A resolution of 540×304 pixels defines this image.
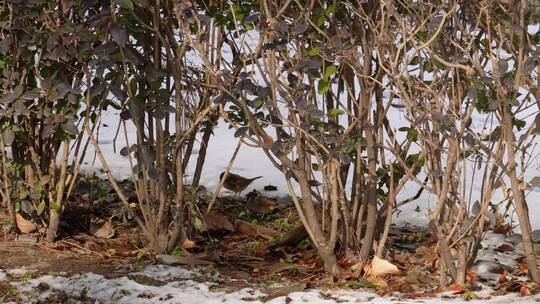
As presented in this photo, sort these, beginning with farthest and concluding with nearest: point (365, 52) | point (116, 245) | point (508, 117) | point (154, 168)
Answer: point (116, 245) < point (154, 168) < point (365, 52) < point (508, 117)

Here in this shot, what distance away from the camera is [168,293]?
3.47 meters

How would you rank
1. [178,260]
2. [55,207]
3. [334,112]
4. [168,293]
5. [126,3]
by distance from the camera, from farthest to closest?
[55,207] → [178,260] → [334,112] → [168,293] → [126,3]

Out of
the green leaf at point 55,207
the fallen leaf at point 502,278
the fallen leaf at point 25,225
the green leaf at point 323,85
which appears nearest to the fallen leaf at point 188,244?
the green leaf at point 55,207

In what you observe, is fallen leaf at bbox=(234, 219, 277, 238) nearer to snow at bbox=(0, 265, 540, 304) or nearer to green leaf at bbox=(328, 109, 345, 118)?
snow at bbox=(0, 265, 540, 304)

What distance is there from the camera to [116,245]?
4.16 metres

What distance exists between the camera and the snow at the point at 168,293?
337 centimetres

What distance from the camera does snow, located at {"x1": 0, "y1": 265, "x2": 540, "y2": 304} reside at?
3.37 metres

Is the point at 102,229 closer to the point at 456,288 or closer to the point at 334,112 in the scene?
the point at 334,112

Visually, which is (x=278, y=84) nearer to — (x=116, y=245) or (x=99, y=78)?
(x=99, y=78)

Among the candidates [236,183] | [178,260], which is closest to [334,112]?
[178,260]

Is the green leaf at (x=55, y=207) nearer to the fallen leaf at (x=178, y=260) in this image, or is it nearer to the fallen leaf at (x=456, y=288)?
the fallen leaf at (x=178, y=260)

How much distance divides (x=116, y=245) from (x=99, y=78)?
0.91 m

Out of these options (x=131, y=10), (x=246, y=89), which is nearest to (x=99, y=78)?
(x=131, y=10)

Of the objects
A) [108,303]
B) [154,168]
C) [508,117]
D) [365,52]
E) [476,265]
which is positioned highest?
[365,52]
